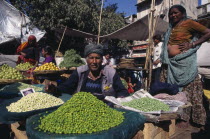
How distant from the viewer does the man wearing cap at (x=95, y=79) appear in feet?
8.06

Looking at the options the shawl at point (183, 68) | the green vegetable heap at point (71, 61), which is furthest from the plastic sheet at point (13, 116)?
the green vegetable heap at point (71, 61)

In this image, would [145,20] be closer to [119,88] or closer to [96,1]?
[119,88]

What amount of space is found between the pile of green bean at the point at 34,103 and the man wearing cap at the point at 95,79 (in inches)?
16.3

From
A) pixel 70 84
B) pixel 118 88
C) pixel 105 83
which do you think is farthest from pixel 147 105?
pixel 70 84

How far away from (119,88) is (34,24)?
8.07 m

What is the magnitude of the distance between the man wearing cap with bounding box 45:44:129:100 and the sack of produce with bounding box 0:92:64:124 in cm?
45

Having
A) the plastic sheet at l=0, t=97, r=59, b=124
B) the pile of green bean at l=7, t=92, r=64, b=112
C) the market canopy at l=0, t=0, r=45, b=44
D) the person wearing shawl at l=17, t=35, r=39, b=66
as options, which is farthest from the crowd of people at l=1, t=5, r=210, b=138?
the market canopy at l=0, t=0, r=45, b=44

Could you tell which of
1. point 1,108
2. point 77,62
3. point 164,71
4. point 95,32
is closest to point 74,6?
point 95,32

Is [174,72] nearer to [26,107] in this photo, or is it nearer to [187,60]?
[187,60]

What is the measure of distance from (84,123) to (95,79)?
122cm

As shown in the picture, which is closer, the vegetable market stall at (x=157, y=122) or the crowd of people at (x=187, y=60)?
the vegetable market stall at (x=157, y=122)

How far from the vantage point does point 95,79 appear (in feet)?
8.45

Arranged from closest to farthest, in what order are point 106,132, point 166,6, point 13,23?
point 106,132, point 13,23, point 166,6

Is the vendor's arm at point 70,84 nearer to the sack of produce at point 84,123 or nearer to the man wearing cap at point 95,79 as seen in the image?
the man wearing cap at point 95,79
